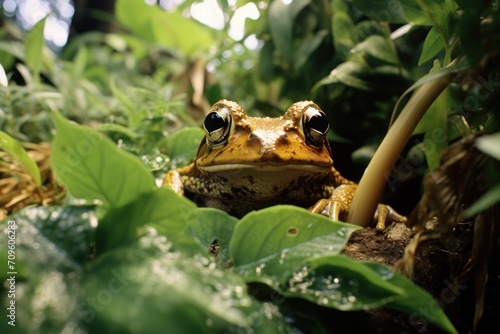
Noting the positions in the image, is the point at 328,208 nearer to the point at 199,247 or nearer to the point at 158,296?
the point at 199,247

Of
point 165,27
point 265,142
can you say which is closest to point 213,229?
point 265,142

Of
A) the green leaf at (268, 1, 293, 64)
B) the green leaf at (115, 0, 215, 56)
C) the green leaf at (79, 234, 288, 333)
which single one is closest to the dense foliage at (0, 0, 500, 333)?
the green leaf at (79, 234, 288, 333)

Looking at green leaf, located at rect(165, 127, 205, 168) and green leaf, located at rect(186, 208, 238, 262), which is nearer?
green leaf, located at rect(186, 208, 238, 262)

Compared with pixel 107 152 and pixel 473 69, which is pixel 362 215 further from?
pixel 107 152

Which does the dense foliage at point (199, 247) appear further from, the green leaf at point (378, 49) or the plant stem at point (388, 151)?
the green leaf at point (378, 49)

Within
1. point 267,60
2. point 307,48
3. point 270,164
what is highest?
point 307,48

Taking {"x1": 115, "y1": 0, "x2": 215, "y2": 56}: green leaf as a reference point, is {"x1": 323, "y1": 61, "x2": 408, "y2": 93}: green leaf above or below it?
above

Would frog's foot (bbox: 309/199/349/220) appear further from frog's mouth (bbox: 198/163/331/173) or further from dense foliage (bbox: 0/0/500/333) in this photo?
dense foliage (bbox: 0/0/500/333)
